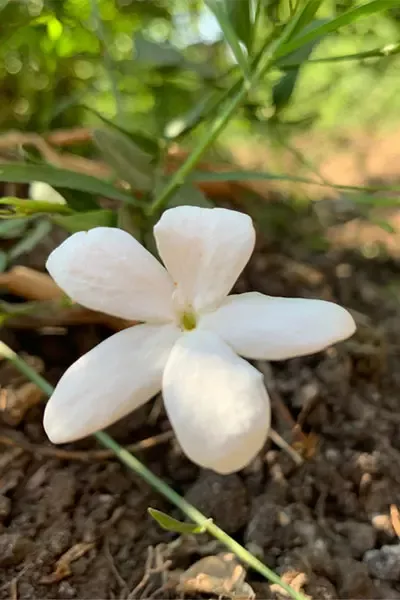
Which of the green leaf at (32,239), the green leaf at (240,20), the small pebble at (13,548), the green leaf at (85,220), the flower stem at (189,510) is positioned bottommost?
the small pebble at (13,548)

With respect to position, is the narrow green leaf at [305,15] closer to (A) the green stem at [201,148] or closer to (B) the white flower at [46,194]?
(A) the green stem at [201,148]

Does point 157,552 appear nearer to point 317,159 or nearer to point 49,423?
point 49,423

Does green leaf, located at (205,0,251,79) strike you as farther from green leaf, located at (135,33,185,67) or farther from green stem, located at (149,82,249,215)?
green leaf, located at (135,33,185,67)

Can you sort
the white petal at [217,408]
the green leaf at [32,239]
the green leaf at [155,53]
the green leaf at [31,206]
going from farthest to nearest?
the green leaf at [155,53] < the green leaf at [32,239] < the green leaf at [31,206] < the white petal at [217,408]

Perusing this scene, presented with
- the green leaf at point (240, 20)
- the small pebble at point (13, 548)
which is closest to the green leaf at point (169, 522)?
the small pebble at point (13, 548)

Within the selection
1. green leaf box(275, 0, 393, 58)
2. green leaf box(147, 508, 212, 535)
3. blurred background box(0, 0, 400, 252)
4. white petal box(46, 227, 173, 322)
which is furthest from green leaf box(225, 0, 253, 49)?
green leaf box(147, 508, 212, 535)

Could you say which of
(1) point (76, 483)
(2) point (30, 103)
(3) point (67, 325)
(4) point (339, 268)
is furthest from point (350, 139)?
(1) point (76, 483)
